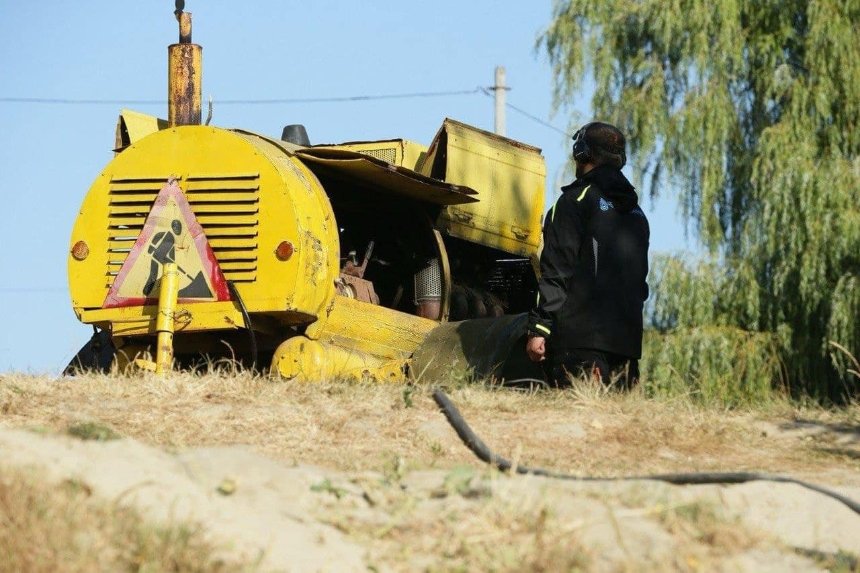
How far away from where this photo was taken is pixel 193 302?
31.7 ft

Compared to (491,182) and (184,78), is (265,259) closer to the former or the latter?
(184,78)

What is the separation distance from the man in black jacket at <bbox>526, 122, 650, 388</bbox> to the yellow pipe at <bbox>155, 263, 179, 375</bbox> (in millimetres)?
2231

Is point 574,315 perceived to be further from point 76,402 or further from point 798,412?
point 76,402

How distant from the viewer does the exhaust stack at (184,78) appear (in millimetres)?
11117

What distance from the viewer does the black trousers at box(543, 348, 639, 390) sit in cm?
909

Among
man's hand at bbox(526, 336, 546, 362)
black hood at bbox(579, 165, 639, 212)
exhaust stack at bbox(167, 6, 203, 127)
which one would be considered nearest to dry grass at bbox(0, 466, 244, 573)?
man's hand at bbox(526, 336, 546, 362)

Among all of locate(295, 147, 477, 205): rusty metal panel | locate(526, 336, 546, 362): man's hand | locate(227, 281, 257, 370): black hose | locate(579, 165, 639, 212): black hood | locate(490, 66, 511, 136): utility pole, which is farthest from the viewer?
locate(490, 66, 511, 136): utility pole

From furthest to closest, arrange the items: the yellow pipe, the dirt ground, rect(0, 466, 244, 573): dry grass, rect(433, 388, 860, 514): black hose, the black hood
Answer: the yellow pipe
the black hood
rect(433, 388, 860, 514): black hose
the dirt ground
rect(0, 466, 244, 573): dry grass

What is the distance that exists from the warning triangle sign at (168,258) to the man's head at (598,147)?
7.80 feet

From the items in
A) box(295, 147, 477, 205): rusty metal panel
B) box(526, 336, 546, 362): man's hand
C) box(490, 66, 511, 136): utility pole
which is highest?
box(490, 66, 511, 136): utility pole

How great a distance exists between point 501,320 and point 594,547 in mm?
5592

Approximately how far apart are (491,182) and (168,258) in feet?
10.9

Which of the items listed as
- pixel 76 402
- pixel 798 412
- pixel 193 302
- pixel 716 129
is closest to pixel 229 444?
pixel 76 402

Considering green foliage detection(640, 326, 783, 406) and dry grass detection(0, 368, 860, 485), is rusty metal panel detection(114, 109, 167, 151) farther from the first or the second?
green foliage detection(640, 326, 783, 406)
